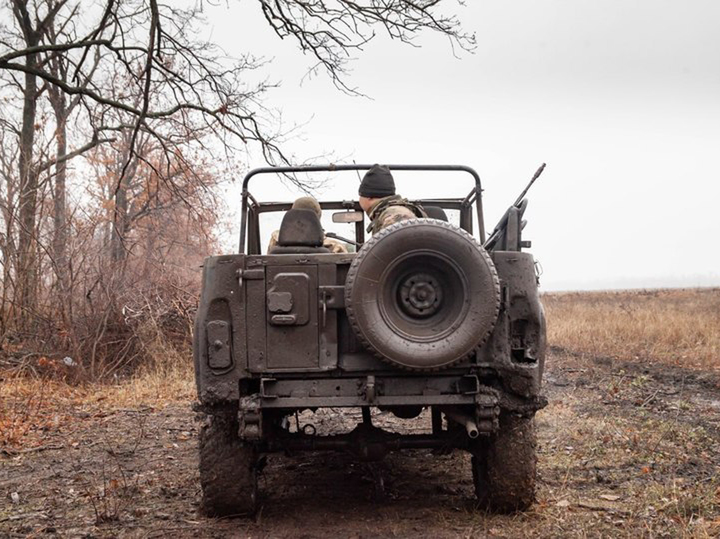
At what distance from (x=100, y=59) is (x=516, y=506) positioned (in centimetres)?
1615

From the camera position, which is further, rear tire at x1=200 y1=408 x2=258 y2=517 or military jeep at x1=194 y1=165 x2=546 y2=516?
rear tire at x1=200 y1=408 x2=258 y2=517

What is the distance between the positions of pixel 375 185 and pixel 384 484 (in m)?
1.86

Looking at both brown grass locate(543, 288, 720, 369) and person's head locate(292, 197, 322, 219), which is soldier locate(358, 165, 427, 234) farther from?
brown grass locate(543, 288, 720, 369)

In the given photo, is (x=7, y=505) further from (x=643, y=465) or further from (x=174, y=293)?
(x=174, y=293)

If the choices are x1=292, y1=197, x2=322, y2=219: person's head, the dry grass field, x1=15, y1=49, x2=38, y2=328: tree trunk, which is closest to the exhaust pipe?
the dry grass field

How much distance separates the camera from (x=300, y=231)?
454cm

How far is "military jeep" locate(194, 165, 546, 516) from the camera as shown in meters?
3.84

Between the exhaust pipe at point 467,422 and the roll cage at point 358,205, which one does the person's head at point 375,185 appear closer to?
the roll cage at point 358,205

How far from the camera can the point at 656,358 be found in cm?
1138

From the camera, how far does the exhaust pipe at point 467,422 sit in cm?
389

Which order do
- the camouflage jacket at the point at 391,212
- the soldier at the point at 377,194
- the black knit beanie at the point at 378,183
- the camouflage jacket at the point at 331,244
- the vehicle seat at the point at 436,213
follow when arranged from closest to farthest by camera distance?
the camouflage jacket at the point at 391,212, the soldier at the point at 377,194, the black knit beanie at the point at 378,183, the camouflage jacket at the point at 331,244, the vehicle seat at the point at 436,213

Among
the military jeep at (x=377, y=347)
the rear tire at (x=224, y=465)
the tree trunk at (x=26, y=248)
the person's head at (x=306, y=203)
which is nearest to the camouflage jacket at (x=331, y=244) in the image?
the person's head at (x=306, y=203)

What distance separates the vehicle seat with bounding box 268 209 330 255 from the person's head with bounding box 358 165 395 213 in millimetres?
497

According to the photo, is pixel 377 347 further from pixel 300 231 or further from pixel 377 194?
pixel 377 194
